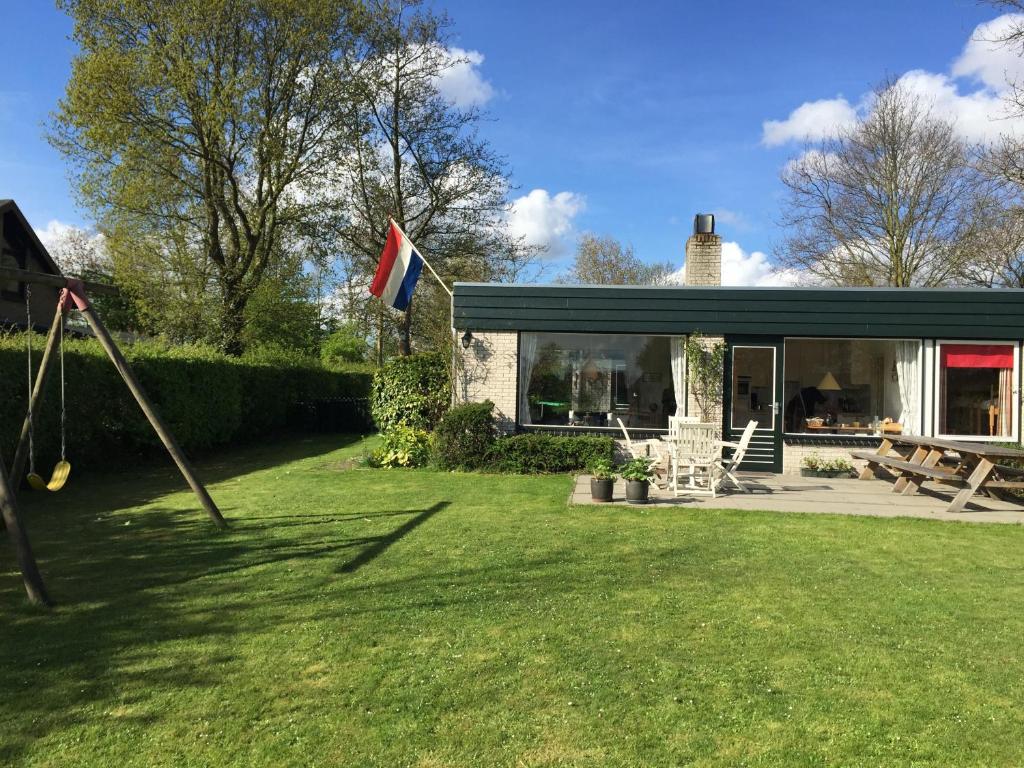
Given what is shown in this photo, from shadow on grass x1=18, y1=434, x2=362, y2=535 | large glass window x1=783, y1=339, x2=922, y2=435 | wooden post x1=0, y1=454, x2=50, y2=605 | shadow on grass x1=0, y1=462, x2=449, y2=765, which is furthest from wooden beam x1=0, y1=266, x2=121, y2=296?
large glass window x1=783, y1=339, x2=922, y2=435

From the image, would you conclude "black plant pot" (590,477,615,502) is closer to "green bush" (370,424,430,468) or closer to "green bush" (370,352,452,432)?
"green bush" (370,424,430,468)

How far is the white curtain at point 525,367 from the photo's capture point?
11.9m

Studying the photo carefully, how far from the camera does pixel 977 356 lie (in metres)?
11.2

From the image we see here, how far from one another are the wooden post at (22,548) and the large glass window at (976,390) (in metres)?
12.6

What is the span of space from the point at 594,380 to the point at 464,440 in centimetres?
278

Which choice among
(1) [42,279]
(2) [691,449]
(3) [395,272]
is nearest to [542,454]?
(2) [691,449]

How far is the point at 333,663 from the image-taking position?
139 inches

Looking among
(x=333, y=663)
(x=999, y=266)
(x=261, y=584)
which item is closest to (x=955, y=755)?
(x=333, y=663)

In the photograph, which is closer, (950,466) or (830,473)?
(950,466)

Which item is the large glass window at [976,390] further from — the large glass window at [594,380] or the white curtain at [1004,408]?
the large glass window at [594,380]

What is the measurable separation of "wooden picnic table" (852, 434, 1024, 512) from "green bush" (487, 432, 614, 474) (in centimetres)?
426

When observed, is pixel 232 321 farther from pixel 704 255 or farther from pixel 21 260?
pixel 704 255

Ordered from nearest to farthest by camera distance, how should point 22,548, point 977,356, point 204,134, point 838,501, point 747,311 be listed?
point 22,548 < point 838,501 < point 977,356 < point 747,311 < point 204,134

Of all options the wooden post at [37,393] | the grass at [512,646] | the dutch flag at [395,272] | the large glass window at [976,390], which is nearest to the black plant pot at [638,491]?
the grass at [512,646]
